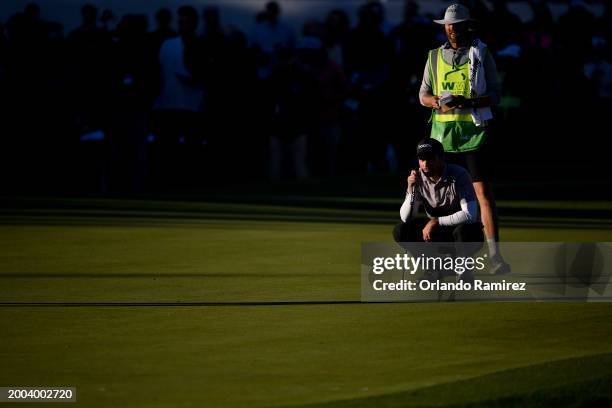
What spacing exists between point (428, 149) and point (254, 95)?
11.7 metres

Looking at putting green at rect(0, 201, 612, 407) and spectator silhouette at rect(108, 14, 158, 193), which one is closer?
putting green at rect(0, 201, 612, 407)

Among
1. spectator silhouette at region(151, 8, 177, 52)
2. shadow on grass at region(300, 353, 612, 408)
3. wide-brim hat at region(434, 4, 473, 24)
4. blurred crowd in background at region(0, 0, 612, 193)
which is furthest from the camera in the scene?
spectator silhouette at region(151, 8, 177, 52)

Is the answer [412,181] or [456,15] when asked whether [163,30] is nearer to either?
[456,15]

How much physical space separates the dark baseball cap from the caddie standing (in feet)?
3.40

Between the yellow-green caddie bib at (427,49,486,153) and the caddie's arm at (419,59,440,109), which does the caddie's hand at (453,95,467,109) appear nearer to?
the yellow-green caddie bib at (427,49,486,153)

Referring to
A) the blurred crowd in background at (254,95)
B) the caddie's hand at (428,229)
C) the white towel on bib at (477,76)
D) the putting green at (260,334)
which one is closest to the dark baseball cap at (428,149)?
the caddie's hand at (428,229)

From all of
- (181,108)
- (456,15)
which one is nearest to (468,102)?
(456,15)

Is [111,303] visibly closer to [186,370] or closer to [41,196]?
[186,370]

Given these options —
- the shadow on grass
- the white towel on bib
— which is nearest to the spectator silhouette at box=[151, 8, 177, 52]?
the white towel on bib

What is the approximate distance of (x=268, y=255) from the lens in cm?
1325

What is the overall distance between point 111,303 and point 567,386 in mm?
3785

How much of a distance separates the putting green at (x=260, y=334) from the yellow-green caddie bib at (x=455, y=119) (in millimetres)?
1260

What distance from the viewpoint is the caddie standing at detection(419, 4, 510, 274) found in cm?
1150

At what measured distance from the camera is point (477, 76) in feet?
37.8
